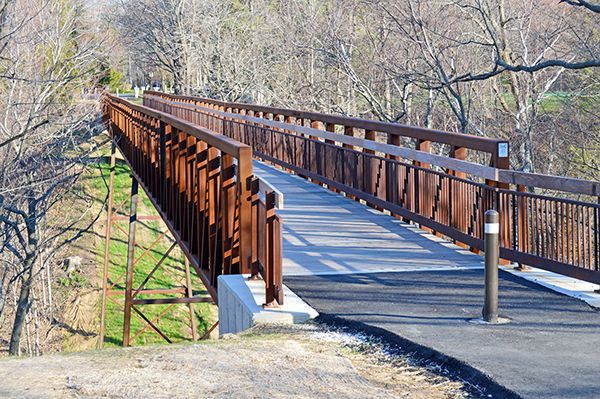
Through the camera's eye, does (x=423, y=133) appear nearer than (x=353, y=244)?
No

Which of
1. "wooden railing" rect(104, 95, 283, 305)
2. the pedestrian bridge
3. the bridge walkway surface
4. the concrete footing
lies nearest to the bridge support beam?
"wooden railing" rect(104, 95, 283, 305)

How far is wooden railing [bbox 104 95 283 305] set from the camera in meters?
5.64

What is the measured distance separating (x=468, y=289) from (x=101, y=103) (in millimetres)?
32501

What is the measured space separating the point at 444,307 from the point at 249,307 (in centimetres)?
145

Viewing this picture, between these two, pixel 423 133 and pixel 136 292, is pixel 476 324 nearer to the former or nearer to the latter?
pixel 423 133

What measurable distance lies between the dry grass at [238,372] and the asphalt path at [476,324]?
0.77 ft

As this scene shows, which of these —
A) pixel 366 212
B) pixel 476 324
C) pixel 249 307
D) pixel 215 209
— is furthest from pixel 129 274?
pixel 476 324

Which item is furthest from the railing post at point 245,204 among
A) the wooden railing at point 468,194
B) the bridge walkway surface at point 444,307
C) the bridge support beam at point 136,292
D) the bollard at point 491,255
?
the bridge support beam at point 136,292

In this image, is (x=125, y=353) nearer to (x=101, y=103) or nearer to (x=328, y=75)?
(x=328, y=75)

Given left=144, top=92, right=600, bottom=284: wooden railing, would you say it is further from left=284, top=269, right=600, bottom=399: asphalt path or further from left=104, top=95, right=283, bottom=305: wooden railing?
left=104, top=95, right=283, bottom=305: wooden railing

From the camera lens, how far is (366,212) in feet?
30.8

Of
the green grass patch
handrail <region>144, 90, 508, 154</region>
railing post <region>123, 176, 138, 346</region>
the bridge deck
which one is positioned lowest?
the green grass patch

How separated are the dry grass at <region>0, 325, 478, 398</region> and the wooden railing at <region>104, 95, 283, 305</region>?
0.91 meters

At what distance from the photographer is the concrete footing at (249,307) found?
15.9 ft
